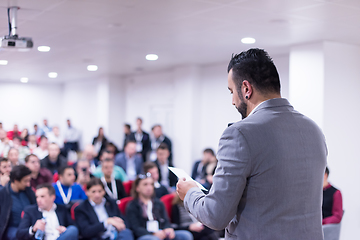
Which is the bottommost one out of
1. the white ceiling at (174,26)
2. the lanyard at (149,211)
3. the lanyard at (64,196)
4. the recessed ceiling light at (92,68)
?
the lanyard at (149,211)

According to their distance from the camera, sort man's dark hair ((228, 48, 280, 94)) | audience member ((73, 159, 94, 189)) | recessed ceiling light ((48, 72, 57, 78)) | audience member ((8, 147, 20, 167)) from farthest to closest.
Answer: recessed ceiling light ((48, 72, 57, 78))
audience member ((8, 147, 20, 167))
audience member ((73, 159, 94, 189))
man's dark hair ((228, 48, 280, 94))

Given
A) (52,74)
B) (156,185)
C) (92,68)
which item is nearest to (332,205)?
(156,185)

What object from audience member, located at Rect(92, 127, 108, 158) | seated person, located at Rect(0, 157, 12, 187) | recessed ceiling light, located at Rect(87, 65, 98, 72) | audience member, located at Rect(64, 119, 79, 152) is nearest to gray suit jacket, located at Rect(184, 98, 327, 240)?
seated person, located at Rect(0, 157, 12, 187)

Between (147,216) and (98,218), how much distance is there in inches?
22.3

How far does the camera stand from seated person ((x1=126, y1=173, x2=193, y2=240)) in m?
4.62

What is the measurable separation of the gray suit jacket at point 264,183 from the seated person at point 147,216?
130 inches

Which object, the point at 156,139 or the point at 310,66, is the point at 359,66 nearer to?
the point at 310,66

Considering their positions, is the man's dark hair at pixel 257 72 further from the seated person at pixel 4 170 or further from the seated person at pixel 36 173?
the seated person at pixel 36 173

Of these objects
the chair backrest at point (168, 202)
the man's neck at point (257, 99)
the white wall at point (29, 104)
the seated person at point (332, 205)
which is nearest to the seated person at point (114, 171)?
the chair backrest at point (168, 202)

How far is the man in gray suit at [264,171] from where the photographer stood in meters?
1.38

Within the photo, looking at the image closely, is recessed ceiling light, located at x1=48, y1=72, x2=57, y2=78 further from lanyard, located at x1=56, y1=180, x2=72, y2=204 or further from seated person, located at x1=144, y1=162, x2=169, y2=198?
lanyard, located at x1=56, y1=180, x2=72, y2=204

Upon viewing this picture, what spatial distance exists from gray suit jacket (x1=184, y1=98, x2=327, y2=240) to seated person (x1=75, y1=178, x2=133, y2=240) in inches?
124

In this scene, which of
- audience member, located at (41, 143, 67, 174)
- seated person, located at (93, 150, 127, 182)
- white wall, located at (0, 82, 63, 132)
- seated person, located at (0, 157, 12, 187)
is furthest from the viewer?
white wall, located at (0, 82, 63, 132)

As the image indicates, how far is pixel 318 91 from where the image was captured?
584cm
